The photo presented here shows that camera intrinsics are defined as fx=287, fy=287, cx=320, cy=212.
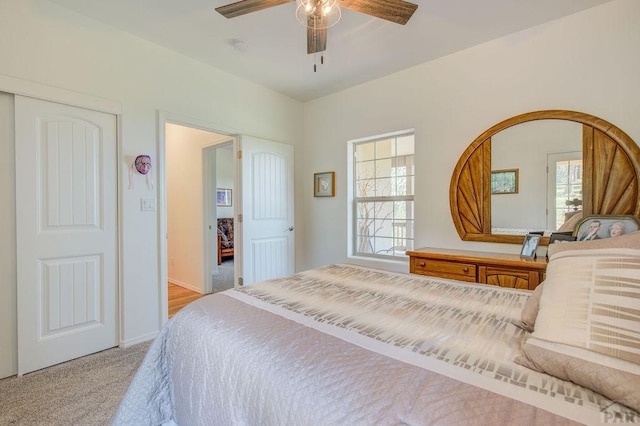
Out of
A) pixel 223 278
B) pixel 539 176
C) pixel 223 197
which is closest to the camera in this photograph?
pixel 539 176

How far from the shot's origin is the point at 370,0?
160cm

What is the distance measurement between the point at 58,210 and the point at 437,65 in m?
3.51

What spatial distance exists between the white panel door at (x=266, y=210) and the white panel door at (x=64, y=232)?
129cm

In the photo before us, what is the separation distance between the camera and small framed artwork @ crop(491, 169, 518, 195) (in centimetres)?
247

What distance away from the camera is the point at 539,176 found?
235cm

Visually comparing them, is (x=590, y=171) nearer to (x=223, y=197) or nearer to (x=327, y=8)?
(x=327, y=8)

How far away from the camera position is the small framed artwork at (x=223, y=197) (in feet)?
23.1

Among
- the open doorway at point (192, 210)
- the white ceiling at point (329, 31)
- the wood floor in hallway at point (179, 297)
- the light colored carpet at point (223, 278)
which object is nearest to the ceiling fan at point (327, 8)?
the white ceiling at point (329, 31)

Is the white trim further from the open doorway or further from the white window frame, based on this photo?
the white window frame

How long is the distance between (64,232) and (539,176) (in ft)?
12.3

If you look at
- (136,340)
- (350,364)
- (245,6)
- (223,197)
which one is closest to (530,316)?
(350,364)

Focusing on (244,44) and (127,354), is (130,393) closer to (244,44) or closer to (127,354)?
(127,354)

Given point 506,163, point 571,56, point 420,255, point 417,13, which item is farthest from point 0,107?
point 571,56

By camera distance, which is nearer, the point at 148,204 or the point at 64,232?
the point at 64,232
